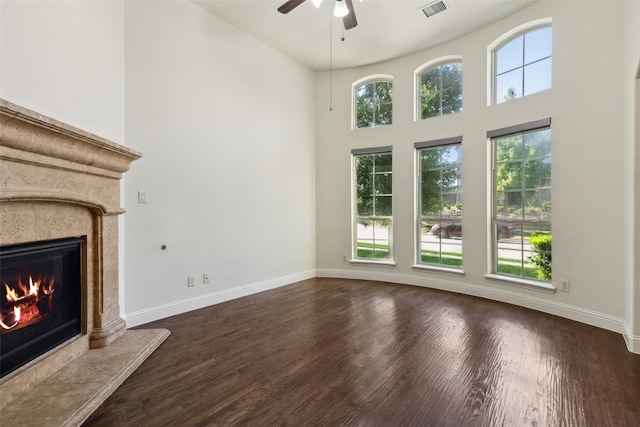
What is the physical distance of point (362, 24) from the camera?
397 cm

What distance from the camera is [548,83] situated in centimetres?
355

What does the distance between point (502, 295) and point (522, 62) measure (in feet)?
10.1

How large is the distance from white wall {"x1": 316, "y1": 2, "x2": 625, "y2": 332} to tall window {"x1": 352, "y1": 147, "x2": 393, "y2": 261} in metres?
0.18

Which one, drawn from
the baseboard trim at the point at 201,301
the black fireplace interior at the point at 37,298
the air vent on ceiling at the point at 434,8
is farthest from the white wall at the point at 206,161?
the air vent on ceiling at the point at 434,8

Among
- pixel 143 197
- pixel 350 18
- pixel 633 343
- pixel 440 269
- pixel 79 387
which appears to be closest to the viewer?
pixel 79 387

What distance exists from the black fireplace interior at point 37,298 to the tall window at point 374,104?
445cm

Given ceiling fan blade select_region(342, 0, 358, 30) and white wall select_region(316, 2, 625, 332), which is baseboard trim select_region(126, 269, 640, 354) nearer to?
white wall select_region(316, 2, 625, 332)

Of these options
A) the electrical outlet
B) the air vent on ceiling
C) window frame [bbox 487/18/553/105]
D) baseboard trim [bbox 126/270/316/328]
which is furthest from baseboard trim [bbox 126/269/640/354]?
the air vent on ceiling

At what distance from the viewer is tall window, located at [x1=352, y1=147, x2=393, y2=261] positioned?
5102mm

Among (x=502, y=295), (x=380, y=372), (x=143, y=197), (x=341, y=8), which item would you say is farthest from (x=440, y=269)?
(x=143, y=197)

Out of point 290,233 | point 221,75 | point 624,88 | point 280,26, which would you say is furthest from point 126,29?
point 624,88

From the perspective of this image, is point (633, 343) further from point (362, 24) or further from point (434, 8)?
A: point (362, 24)

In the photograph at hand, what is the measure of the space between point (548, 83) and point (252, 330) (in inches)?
176

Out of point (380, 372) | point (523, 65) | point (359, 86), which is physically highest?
point (359, 86)
